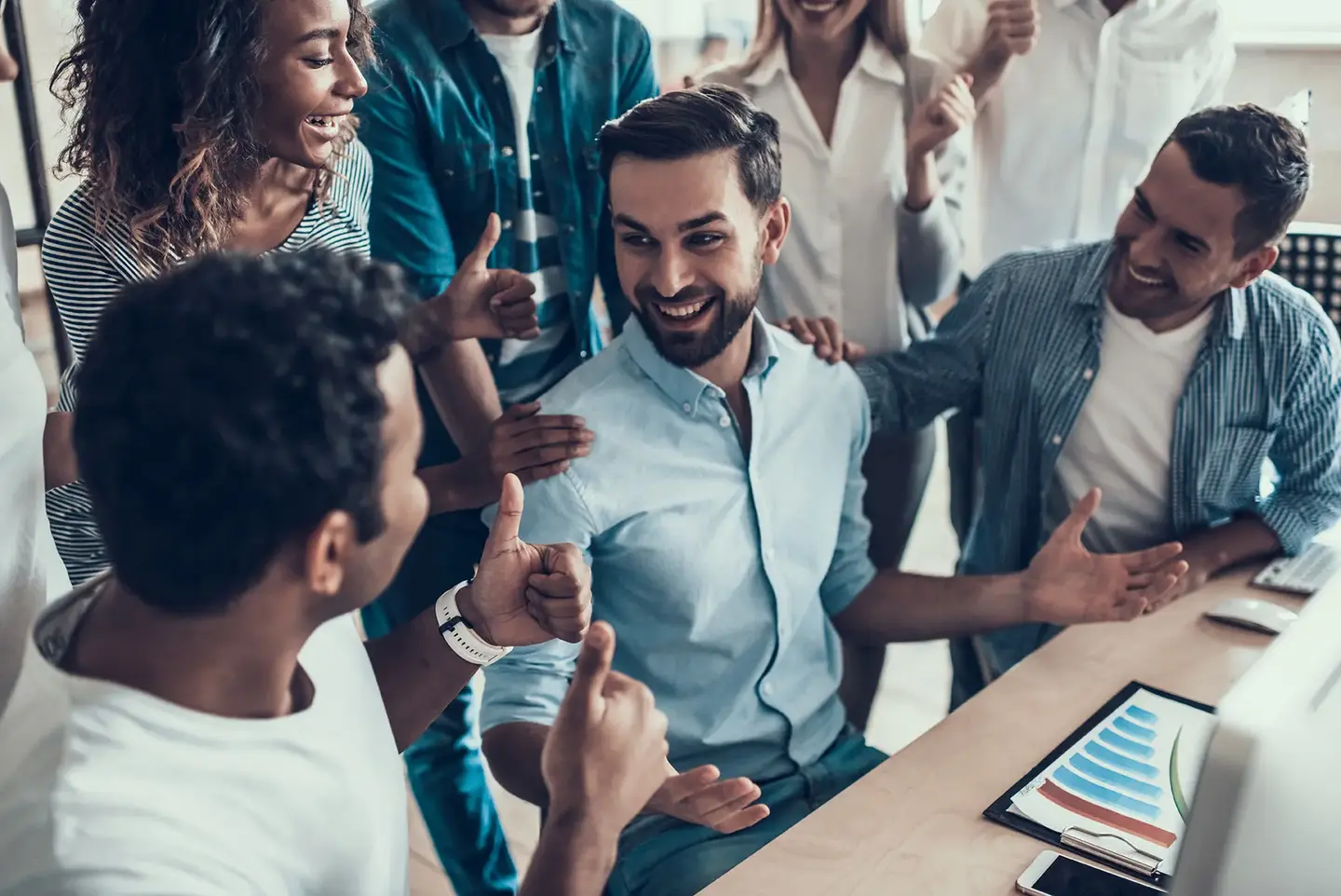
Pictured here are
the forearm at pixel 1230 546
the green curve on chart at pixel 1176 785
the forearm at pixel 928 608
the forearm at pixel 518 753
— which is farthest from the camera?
the forearm at pixel 1230 546

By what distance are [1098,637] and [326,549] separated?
1037 mm

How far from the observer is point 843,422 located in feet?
5.11

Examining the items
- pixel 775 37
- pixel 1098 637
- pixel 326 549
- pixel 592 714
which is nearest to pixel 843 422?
pixel 1098 637

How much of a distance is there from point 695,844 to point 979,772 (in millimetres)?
320

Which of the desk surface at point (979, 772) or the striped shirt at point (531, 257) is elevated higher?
the striped shirt at point (531, 257)

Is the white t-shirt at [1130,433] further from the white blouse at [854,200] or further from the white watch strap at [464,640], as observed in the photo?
the white watch strap at [464,640]

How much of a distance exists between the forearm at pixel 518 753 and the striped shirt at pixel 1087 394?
702 millimetres

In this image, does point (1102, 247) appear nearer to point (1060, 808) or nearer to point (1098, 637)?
point (1098, 637)

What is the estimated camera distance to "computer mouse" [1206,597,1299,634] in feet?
4.76

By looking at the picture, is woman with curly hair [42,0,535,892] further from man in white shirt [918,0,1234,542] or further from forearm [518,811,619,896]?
man in white shirt [918,0,1234,542]

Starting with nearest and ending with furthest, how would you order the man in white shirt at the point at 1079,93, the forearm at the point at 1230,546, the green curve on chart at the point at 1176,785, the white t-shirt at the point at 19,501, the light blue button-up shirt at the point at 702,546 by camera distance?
the white t-shirt at the point at 19,501, the green curve on chart at the point at 1176,785, the light blue button-up shirt at the point at 702,546, the forearm at the point at 1230,546, the man in white shirt at the point at 1079,93

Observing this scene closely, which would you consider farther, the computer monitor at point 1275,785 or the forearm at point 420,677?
the forearm at point 420,677

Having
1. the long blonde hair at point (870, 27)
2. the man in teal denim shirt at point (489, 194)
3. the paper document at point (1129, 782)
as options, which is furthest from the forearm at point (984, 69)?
the paper document at point (1129, 782)

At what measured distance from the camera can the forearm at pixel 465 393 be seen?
1.49m
